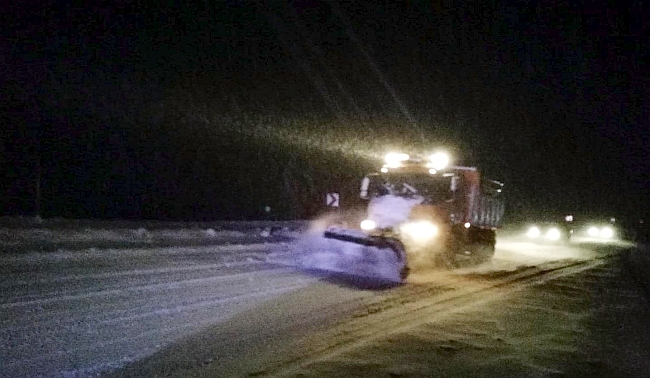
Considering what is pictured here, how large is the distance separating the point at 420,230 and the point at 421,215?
0.44 m

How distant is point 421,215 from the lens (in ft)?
57.5

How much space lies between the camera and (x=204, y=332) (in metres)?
9.29

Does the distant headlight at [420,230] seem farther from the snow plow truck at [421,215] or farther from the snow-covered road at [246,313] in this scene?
the snow-covered road at [246,313]

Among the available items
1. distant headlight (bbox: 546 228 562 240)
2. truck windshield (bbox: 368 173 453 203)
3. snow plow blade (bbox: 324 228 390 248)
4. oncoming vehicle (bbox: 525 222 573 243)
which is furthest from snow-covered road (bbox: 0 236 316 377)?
distant headlight (bbox: 546 228 562 240)

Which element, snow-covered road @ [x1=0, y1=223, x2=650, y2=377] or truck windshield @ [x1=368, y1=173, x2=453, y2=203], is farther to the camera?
truck windshield @ [x1=368, y1=173, x2=453, y2=203]

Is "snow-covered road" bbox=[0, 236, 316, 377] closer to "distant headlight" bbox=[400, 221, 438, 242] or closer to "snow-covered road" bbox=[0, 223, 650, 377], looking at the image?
"snow-covered road" bbox=[0, 223, 650, 377]

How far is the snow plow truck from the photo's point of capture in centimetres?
1652

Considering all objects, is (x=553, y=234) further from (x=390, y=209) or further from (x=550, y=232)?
(x=390, y=209)

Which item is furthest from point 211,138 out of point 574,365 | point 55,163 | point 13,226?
point 574,365

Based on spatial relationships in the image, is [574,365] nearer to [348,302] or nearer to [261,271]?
[348,302]

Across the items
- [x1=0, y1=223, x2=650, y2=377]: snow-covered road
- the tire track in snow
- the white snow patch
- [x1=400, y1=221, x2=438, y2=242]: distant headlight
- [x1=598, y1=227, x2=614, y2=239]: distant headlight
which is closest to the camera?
[x1=0, y1=223, x2=650, y2=377]: snow-covered road

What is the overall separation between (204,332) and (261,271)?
248 inches

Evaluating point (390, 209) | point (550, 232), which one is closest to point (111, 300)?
point (390, 209)

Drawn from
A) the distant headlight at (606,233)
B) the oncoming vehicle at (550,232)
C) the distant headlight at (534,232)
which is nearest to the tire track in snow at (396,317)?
the oncoming vehicle at (550,232)
